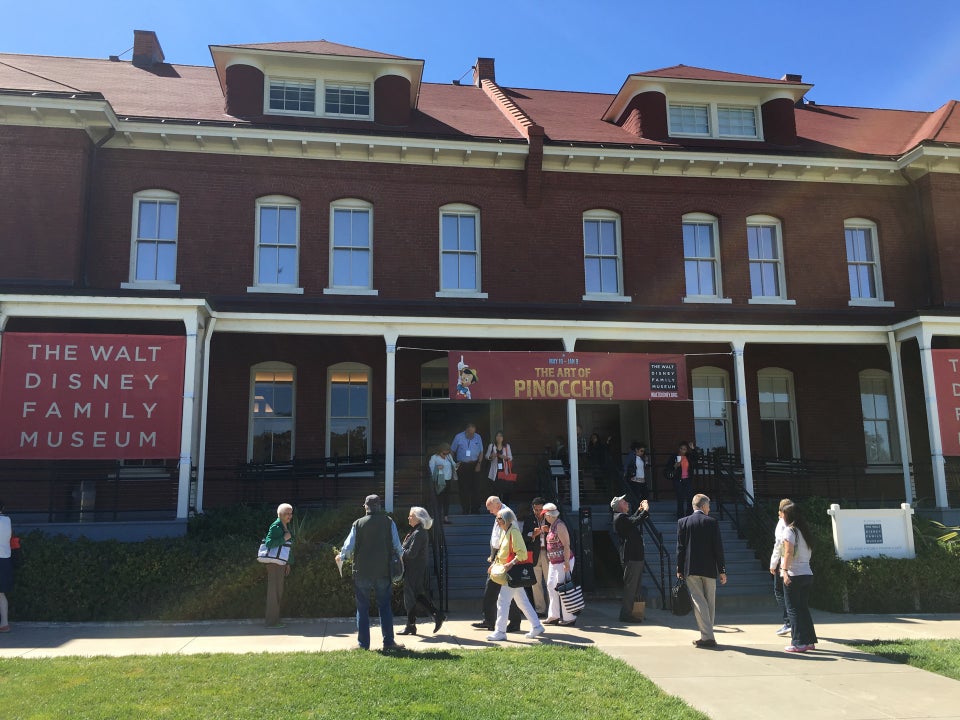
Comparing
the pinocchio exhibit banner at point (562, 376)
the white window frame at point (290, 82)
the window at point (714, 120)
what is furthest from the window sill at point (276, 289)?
the window at point (714, 120)

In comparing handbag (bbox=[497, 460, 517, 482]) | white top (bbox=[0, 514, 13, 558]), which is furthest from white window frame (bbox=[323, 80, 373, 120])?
white top (bbox=[0, 514, 13, 558])

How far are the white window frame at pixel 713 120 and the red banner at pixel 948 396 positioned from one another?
7.41 metres

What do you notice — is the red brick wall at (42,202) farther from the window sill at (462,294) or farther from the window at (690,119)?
the window at (690,119)

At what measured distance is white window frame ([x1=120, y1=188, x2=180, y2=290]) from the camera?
16.4 metres

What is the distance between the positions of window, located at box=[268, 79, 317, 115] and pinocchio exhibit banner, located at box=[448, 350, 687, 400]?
25.4 feet

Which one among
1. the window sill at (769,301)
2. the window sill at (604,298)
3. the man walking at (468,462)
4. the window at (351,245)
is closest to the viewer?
the man walking at (468,462)

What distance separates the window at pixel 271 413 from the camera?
1681 cm

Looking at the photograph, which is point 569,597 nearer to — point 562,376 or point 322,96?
point 562,376

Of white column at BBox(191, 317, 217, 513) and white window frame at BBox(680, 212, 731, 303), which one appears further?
white window frame at BBox(680, 212, 731, 303)

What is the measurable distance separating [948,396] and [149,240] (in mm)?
16149

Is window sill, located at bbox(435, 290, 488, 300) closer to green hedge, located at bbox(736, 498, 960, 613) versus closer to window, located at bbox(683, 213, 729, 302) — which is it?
window, located at bbox(683, 213, 729, 302)

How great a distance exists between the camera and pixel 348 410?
1730 cm

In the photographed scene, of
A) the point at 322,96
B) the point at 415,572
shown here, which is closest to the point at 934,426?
the point at 415,572

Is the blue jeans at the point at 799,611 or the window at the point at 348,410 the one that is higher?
the window at the point at 348,410
